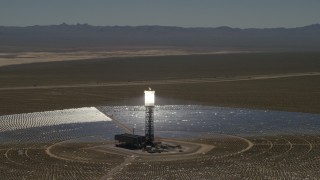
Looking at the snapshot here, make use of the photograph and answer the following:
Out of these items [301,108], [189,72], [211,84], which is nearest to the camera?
[301,108]

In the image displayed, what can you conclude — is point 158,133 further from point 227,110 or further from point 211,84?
A: point 211,84

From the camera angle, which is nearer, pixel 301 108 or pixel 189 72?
pixel 301 108

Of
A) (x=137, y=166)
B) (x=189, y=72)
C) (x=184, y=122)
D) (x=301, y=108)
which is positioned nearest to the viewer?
(x=137, y=166)

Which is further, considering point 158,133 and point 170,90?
point 170,90

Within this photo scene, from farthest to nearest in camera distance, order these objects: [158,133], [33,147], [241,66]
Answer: [241,66] → [158,133] → [33,147]

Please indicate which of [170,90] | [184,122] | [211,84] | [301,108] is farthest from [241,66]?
[184,122]

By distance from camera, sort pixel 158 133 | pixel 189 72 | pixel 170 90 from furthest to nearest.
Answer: pixel 189 72 < pixel 170 90 < pixel 158 133

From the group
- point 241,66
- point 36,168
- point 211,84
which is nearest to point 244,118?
point 36,168

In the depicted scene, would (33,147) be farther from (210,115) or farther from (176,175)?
(210,115)

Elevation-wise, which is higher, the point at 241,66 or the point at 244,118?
the point at 241,66
